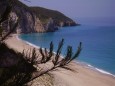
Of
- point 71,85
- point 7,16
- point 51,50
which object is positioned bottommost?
point 71,85

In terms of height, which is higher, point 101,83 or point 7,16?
point 7,16

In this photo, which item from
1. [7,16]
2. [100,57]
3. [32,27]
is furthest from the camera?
[32,27]

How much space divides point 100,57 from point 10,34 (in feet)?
158

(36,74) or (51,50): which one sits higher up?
(51,50)

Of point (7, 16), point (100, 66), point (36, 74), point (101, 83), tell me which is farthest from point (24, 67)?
point (100, 66)

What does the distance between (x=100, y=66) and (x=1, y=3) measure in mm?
38107

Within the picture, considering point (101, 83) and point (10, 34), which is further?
point (101, 83)

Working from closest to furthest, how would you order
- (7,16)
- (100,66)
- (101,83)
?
(7,16) < (101,83) < (100,66)

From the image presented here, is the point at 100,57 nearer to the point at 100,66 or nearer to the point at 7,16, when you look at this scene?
the point at 100,66

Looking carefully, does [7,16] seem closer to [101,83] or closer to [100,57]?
[101,83]

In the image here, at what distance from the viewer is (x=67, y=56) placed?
391cm

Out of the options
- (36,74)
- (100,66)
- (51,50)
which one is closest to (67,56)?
(51,50)

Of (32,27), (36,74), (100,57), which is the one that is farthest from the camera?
(32,27)

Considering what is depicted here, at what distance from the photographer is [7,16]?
3.45 meters
